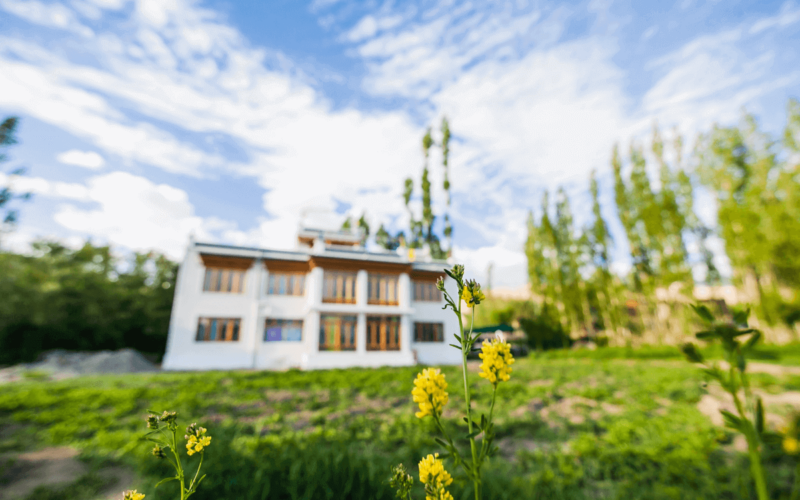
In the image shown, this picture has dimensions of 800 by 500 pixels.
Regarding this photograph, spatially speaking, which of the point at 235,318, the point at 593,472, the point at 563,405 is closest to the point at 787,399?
the point at 563,405

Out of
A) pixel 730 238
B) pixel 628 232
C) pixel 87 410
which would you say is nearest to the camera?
pixel 87 410

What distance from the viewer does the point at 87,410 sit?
275 inches

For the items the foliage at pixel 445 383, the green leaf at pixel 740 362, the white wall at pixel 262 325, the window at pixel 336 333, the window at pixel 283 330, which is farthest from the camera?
the window at pixel 283 330

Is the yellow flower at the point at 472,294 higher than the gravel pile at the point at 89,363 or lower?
higher

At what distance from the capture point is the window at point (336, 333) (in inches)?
616

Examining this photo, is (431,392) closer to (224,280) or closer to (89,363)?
(224,280)

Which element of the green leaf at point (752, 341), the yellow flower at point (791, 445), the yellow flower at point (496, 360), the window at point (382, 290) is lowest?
the yellow flower at point (791, 445)

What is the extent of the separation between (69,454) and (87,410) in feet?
9.02

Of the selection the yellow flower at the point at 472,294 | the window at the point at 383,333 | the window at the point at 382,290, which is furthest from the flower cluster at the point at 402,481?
the window at the point at 382,290

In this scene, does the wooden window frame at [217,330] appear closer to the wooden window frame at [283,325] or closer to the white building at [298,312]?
the white building at [298,312]

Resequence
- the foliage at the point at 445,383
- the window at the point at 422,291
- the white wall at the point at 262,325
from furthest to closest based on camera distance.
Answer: the window at the point at 422,291 < the white wall at the point at 262,325 < the foliage at the point at 445,383

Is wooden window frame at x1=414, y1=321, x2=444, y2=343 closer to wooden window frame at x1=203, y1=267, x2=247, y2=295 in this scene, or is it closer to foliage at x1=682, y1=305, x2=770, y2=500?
wooden window frame at x1=203, y1=267, x2=247, y2=295

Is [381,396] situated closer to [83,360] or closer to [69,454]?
[69,454]

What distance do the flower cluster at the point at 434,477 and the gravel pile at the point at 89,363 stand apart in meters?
17.9
